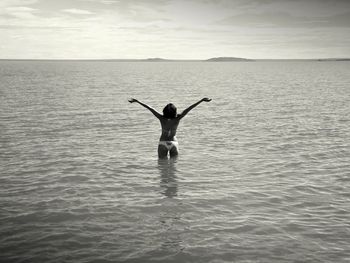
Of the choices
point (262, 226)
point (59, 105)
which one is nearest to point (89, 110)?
point (59, 105)

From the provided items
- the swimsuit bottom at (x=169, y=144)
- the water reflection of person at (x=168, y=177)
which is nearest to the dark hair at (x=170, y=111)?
the swimsuit bottom at (x=169, y=144)

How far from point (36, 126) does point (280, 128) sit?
1631 centimetres

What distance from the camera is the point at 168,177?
14.7 meters

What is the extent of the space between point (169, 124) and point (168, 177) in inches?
83.2

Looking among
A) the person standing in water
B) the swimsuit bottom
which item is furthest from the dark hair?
the swimsuit bottom

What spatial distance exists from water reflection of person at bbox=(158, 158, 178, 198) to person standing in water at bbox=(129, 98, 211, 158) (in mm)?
310

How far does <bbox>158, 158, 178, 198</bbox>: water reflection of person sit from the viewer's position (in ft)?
43.0

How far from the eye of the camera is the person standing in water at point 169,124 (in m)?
15.0

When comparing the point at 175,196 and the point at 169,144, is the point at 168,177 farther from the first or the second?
the point at 175,196

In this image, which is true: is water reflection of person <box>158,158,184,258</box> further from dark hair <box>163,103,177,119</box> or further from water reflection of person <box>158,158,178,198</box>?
dark hair <box>163,103,177,119</box>

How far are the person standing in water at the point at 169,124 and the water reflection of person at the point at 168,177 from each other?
0.31 meters

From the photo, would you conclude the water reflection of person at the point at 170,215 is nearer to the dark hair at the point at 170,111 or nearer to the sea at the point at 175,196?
the sea at the point at 175,196

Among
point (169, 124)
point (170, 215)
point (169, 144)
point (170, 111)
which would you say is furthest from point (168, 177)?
point (170, 215)

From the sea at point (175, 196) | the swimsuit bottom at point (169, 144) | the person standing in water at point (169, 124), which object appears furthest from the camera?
the swimsuit bottom at point (169, 144)
